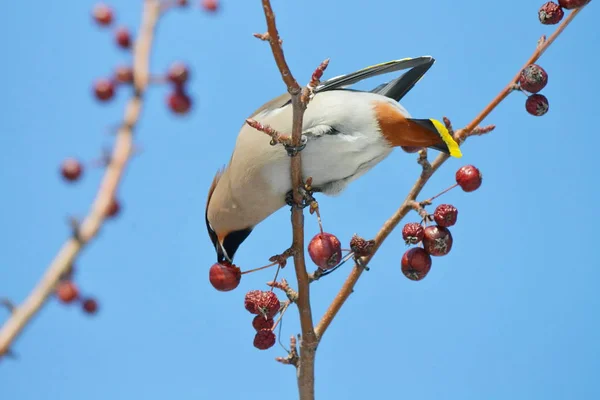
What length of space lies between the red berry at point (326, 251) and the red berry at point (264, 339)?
306 millimetres

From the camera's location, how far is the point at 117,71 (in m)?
0.95

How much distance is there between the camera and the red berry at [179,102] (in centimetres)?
101

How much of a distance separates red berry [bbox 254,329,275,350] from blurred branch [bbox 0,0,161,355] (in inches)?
74.8

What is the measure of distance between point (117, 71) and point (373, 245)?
70.9 inches

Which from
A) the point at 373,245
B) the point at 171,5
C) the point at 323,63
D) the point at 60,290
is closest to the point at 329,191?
the point at 373,245

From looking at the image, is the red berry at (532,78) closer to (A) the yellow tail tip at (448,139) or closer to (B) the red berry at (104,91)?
(A) the yellow tail tip at (448,139)

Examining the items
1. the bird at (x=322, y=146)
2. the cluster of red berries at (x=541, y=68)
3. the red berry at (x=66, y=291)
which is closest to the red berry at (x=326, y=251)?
the bird at (x=322, y=146)

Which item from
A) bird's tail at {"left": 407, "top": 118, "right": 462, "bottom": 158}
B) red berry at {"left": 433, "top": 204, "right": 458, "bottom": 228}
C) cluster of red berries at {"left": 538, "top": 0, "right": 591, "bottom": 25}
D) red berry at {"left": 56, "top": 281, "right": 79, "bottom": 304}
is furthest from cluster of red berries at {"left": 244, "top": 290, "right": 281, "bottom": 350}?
red berry at {"left": 56, "top": 281, "right": 79, "bottom": 304}

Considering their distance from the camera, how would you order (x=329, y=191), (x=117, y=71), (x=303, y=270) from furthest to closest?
1. (x=329, y=191)
2. (x=303, y=270)
3. (x=117, y=71)

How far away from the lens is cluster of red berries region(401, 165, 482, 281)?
266cm

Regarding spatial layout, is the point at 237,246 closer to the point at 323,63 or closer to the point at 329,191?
the point at 329,191

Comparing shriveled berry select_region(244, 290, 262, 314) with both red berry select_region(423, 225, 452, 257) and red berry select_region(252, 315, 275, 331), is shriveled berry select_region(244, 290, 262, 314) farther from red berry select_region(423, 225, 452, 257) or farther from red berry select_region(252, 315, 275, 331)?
red berry select_region(423, 225, 452, 257)

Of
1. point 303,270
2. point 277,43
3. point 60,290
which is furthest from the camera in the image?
point 303,270

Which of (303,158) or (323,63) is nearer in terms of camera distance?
(323,63)
